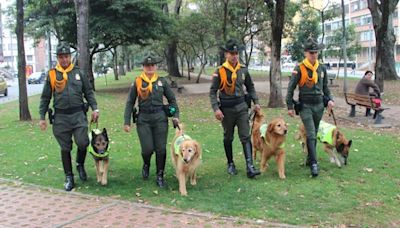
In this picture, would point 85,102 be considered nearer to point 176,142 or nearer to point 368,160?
point 176,142

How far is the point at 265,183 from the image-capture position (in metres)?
6.89

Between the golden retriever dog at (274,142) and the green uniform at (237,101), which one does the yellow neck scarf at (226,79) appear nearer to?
the green uniform at (237,101)

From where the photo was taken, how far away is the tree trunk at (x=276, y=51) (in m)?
15.0

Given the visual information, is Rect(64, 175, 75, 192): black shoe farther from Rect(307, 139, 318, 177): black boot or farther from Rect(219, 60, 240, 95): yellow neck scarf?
Rect(307, 139, 318, 177): black boot

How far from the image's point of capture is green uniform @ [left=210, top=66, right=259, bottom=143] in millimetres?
7137

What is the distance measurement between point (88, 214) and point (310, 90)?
3.61m

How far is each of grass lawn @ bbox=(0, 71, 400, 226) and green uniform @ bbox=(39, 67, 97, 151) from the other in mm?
771

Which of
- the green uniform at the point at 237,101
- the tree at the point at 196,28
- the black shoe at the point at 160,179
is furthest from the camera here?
the tree at the point at 196,28

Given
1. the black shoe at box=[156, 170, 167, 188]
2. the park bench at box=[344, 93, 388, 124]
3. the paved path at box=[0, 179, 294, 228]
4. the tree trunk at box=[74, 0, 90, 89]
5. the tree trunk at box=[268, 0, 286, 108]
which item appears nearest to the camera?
the paved path at box=[0, 179, 294, 228]

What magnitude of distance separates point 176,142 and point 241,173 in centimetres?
130

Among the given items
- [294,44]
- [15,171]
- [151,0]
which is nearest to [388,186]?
[15,171]

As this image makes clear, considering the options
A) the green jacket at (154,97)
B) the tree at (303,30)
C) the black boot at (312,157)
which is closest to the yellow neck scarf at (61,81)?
the green jacket at (154,97)

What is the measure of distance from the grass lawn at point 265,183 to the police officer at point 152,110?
1.89 feet

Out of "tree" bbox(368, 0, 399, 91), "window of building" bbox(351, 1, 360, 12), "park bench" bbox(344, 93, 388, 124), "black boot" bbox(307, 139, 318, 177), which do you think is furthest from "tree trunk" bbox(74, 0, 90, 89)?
"window of building" bbox(351, 1, 360, 12)
